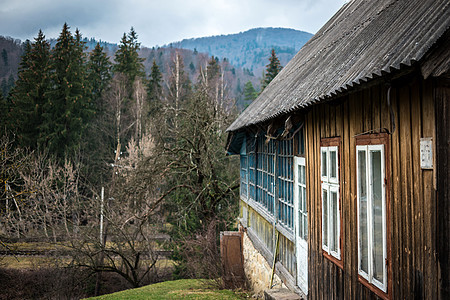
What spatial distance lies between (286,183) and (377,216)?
431cm

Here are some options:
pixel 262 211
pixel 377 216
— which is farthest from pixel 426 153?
pixel 262 211

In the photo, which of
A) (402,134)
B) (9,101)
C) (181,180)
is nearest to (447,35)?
(402,134)

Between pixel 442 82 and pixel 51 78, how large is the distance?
35.2m

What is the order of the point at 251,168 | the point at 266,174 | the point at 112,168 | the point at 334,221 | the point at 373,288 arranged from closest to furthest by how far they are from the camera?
1. the point at 373,288
2. the point at 334,221
3. the point at 266,174
4. the point at 251,168
5. the point at 112,168

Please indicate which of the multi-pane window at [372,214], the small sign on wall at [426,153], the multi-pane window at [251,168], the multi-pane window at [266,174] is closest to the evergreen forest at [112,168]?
the multi-pane window at [251,168]

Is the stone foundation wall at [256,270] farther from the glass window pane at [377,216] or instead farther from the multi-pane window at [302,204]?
the glass window pane at [377,216]

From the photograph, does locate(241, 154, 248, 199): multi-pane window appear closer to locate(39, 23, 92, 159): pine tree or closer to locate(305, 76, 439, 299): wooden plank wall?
locate(305, 76, 439, 299): wooden plank wall

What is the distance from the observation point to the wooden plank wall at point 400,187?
122 inches

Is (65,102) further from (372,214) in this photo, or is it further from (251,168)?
(372,214)

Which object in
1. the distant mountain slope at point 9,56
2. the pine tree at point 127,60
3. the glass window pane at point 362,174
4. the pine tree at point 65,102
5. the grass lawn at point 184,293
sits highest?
the distant mountain slope at point 9,56

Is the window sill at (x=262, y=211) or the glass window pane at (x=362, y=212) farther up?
the glass window pane at (x=362, y=212)

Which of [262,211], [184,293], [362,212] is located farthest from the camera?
[184,293]

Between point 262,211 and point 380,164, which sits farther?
point 262,211

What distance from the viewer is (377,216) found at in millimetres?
3982
